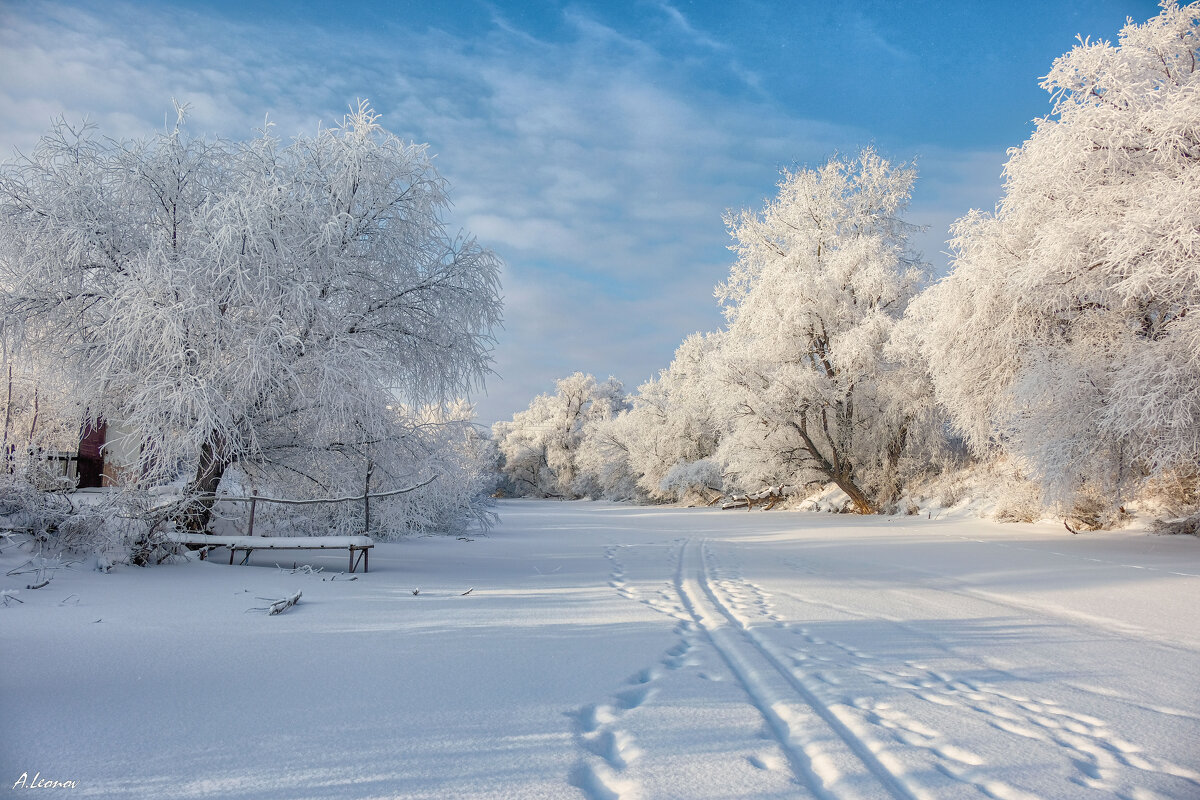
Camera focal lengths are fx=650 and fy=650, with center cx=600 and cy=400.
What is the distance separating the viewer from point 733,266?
79.5 ft

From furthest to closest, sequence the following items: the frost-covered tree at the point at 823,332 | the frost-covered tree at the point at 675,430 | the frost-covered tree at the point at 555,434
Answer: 1. the frost-covered tree at the point at 555,434
2. the frost-covered tree at the point at 675,430
3. the frost-covered tree at the point at 823,332

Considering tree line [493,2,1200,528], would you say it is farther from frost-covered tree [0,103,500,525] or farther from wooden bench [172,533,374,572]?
wooden bench [172,533,374,572]

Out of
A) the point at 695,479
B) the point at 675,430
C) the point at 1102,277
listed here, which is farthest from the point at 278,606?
the point at 675,430

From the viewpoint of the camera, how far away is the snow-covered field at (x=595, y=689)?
2373mm

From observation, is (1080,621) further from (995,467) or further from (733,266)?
(733,266)

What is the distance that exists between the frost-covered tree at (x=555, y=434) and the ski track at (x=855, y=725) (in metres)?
47.1

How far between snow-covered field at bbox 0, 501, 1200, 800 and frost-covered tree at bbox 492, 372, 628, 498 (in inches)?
1792

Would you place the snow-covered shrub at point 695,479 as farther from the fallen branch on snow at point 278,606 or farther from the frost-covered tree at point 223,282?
the fallen branch on snow at point 278,606

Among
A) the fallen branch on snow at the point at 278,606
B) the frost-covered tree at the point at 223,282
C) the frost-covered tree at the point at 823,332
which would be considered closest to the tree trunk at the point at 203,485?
the frost-covered tree at the point at 223,282

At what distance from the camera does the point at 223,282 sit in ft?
23.1

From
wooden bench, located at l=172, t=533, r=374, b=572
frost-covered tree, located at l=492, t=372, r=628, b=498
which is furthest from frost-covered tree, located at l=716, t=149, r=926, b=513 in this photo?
frost-covered tree, located at l=492, t=372, r=628, b=498

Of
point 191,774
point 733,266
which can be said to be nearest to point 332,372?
point 191,774

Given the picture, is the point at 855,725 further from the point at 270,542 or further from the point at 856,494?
the point at 856,494

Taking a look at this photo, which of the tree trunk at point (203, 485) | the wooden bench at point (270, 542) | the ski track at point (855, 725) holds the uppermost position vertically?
the tree trunk at point (203, 485)
